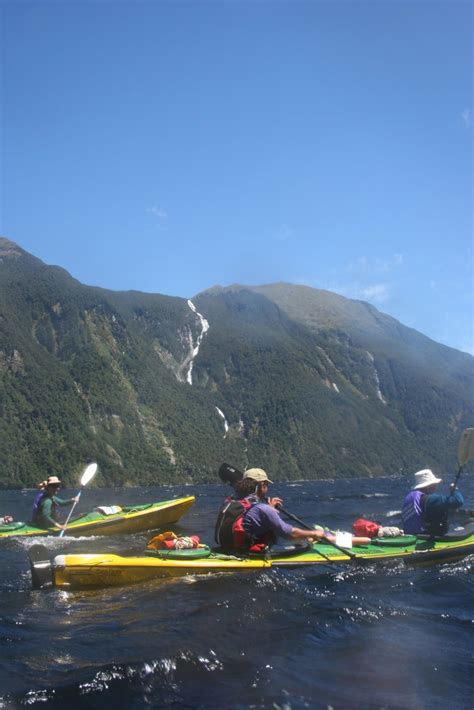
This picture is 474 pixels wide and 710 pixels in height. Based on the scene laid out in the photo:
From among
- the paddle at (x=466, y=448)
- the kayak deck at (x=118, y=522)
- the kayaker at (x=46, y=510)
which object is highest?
the paddle at (x=466, y=448)

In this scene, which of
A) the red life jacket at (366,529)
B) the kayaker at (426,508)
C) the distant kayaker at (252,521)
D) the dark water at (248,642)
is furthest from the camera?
the red life jacket at (366,529)

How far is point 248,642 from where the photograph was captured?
700 centimetres

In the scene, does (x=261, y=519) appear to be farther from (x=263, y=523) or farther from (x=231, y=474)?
(x=231, y=474)

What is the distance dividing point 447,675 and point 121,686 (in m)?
3.36

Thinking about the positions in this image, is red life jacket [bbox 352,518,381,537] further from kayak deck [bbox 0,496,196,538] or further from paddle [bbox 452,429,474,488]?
kayak deck [bbox 0,496,196,538]

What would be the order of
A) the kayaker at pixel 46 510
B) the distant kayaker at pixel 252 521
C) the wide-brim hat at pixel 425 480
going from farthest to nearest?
1. the kayaker at pixel 46 510
2. the wide-brim hat at pixel 425 480
3. the distant kayaker at pixel 252 521

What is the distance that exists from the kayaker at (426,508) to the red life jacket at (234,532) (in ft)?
13.5

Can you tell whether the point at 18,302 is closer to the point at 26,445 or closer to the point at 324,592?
the point at 26,445

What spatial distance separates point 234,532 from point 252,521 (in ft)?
1.58

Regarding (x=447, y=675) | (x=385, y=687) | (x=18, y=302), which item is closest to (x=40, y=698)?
(x=385, y=687)

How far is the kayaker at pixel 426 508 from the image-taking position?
12570mm

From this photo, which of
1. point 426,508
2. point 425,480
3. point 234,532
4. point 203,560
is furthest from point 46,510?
point 425,480

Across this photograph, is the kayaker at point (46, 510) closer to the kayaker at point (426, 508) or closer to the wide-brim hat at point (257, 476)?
the wide-brim hat at point (257, 476)

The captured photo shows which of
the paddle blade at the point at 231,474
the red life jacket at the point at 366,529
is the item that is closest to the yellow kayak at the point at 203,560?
the red life jacket at the point at 366,529
